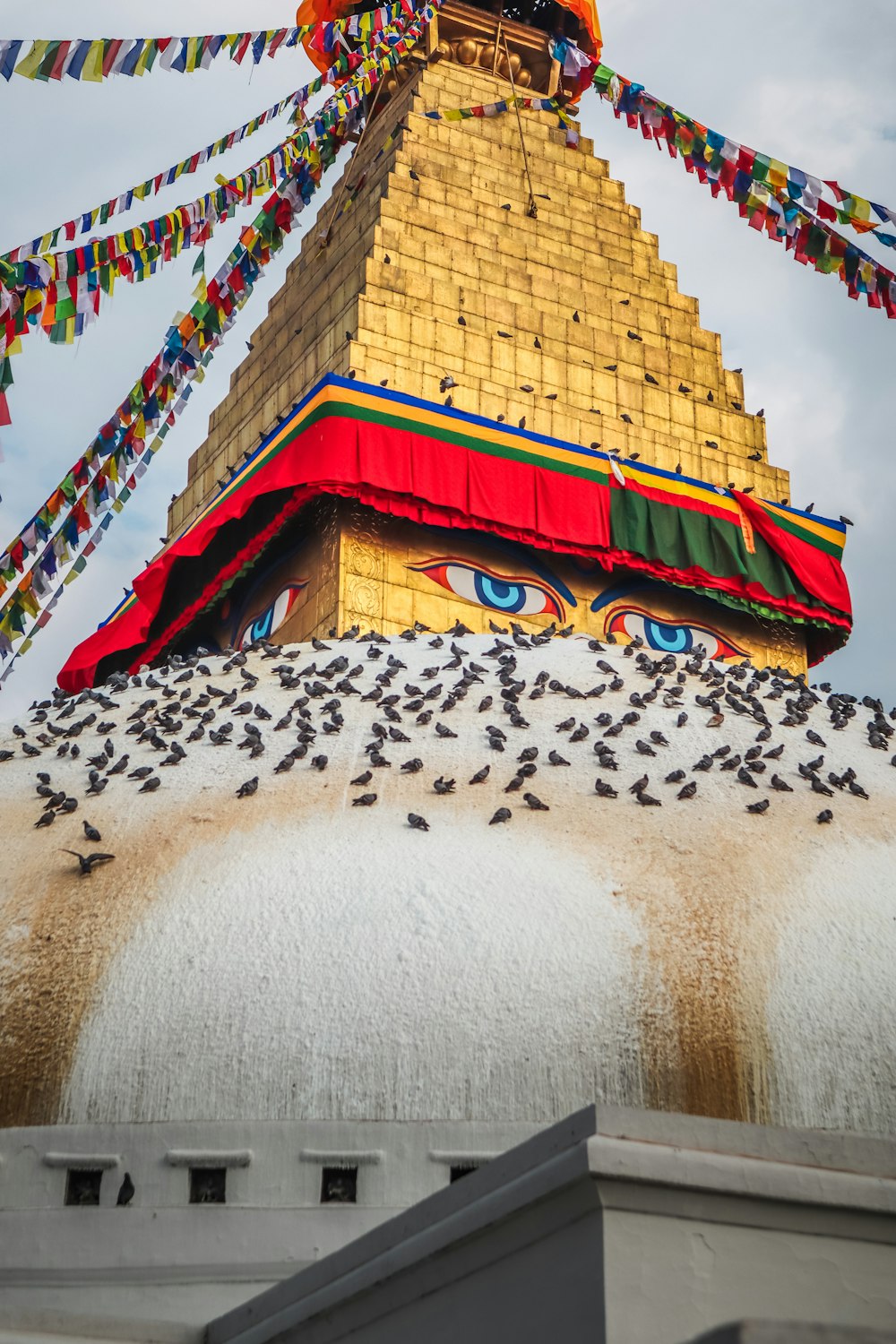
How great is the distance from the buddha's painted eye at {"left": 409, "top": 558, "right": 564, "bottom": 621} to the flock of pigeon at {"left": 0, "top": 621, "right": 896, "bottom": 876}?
1.66 m

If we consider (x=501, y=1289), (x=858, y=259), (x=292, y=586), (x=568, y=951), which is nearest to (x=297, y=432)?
(x=292, y=586)

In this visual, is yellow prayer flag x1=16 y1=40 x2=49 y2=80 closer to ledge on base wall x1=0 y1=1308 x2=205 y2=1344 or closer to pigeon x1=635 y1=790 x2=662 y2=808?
pigeon x1=635 y1=790 x2=662 y2=808

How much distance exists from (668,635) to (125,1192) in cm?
579

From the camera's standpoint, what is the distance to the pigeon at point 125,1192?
404cm

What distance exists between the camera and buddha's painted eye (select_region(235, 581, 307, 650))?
29.5 feet

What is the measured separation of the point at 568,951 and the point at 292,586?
5.01 m

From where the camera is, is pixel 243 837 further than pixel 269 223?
No

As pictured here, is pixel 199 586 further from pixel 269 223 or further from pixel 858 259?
pixel 858 259

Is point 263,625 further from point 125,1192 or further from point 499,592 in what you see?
point 125,1192

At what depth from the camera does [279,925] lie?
14.6 ft

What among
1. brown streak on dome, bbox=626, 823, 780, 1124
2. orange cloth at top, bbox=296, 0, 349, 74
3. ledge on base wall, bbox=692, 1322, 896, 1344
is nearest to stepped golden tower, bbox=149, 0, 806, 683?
orange cloth at top, bbox=296, 0, 349, 74

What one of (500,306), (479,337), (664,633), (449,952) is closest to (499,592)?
(664,633)

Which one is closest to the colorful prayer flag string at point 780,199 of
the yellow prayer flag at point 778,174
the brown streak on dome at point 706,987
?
the yellow prayer flag at point 778,174

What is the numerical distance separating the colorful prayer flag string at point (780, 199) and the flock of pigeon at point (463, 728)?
3468 millimetres
